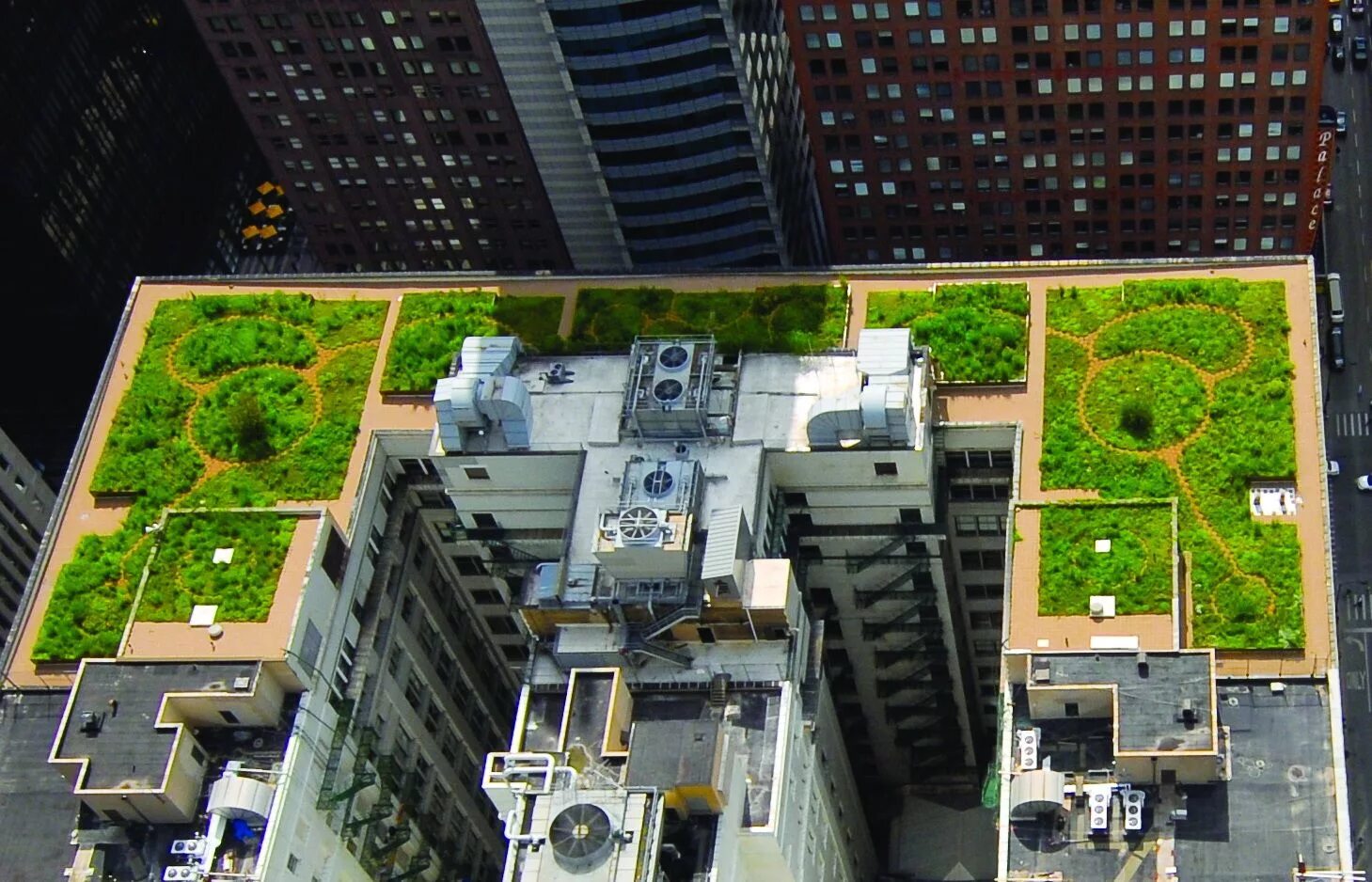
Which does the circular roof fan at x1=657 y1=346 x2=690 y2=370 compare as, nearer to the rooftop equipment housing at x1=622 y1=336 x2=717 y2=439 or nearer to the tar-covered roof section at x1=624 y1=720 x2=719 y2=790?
the rooftop equipment housing at x1=622 y1=336 x2=717 y2=439

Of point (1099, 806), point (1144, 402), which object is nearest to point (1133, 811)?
point (1099, 806)

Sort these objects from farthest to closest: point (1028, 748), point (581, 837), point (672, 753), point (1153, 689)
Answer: point (1028, 748) → point (672, 753) → point (1153, 689) → point (581, 837)

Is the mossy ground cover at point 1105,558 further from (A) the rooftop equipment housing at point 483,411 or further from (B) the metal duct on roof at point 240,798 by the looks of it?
(B) the metal duct on roof at point 240,798

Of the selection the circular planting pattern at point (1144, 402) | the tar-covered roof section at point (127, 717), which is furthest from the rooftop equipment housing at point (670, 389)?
the tar-covered roof section at point (127, 717)

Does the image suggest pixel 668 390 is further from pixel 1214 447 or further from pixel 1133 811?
pixel 1133 811

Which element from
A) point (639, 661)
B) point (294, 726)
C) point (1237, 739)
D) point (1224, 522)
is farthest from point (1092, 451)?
point (294, 726)

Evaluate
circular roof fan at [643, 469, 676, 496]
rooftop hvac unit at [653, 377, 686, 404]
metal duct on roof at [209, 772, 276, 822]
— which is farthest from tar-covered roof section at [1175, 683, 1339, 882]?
metal duct on roof at [209, 772, 276, 822]
